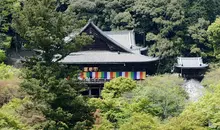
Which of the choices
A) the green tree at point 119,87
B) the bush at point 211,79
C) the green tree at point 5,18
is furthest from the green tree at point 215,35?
the green tree at point 5,18

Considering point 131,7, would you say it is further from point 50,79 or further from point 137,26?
point 50,79

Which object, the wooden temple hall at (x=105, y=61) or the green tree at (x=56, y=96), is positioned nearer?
the green tree at (x=56, y=96)

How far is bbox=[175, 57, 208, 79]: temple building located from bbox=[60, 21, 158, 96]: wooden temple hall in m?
2.29

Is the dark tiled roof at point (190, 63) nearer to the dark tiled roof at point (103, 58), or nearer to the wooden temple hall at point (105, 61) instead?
the wooden temple hall at point (105, 61)

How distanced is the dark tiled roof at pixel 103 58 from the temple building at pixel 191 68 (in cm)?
279

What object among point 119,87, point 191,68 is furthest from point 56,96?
point 191,68

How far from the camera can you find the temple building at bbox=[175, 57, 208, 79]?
38.4 metres

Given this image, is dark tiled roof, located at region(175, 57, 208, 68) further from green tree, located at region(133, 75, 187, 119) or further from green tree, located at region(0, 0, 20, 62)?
green tree, located at region(0, 0, 20, 62)

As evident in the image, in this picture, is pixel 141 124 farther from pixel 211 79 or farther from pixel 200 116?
pixel 211 79

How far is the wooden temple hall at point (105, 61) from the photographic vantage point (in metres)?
36.3

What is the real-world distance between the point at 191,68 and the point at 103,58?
6890 mm

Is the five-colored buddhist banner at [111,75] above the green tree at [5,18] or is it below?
below

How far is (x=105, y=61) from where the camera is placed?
36.4 meters

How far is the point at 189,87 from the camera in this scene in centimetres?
3500
